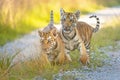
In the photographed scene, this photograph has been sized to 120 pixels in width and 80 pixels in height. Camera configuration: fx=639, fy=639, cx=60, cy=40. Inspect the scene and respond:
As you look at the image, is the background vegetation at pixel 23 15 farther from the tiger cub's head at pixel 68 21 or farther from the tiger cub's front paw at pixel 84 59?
the tiger cub's head at pixel 68 21

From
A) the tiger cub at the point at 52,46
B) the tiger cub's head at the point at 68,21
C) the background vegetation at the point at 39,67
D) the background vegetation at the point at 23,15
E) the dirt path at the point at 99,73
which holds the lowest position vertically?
the dirt path at the point at 99,73

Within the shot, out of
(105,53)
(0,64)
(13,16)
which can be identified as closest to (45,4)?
(13,16)

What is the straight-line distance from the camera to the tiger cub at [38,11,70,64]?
447 inches

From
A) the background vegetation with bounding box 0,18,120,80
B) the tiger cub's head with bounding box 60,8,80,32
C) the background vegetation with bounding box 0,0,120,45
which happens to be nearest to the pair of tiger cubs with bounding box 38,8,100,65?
the tiger cub's head with bounding box 60,8,80,32

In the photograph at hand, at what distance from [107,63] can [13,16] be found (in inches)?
338

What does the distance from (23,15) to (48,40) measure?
36.6ft

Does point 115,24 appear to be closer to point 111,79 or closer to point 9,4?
point 9,4

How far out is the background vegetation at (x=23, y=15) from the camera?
778 inches

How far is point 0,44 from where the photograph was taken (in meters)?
17.6

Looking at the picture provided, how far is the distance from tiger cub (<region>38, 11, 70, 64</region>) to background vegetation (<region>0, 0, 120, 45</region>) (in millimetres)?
6162

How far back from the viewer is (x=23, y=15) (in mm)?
22453

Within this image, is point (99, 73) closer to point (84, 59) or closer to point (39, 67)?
point (84, 59)

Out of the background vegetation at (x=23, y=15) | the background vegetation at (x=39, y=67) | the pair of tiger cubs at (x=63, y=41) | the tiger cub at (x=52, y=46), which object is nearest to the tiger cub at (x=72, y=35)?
the pair of tiger cubs at (x=63, y=41)

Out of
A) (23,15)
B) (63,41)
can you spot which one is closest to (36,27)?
(23,15)
